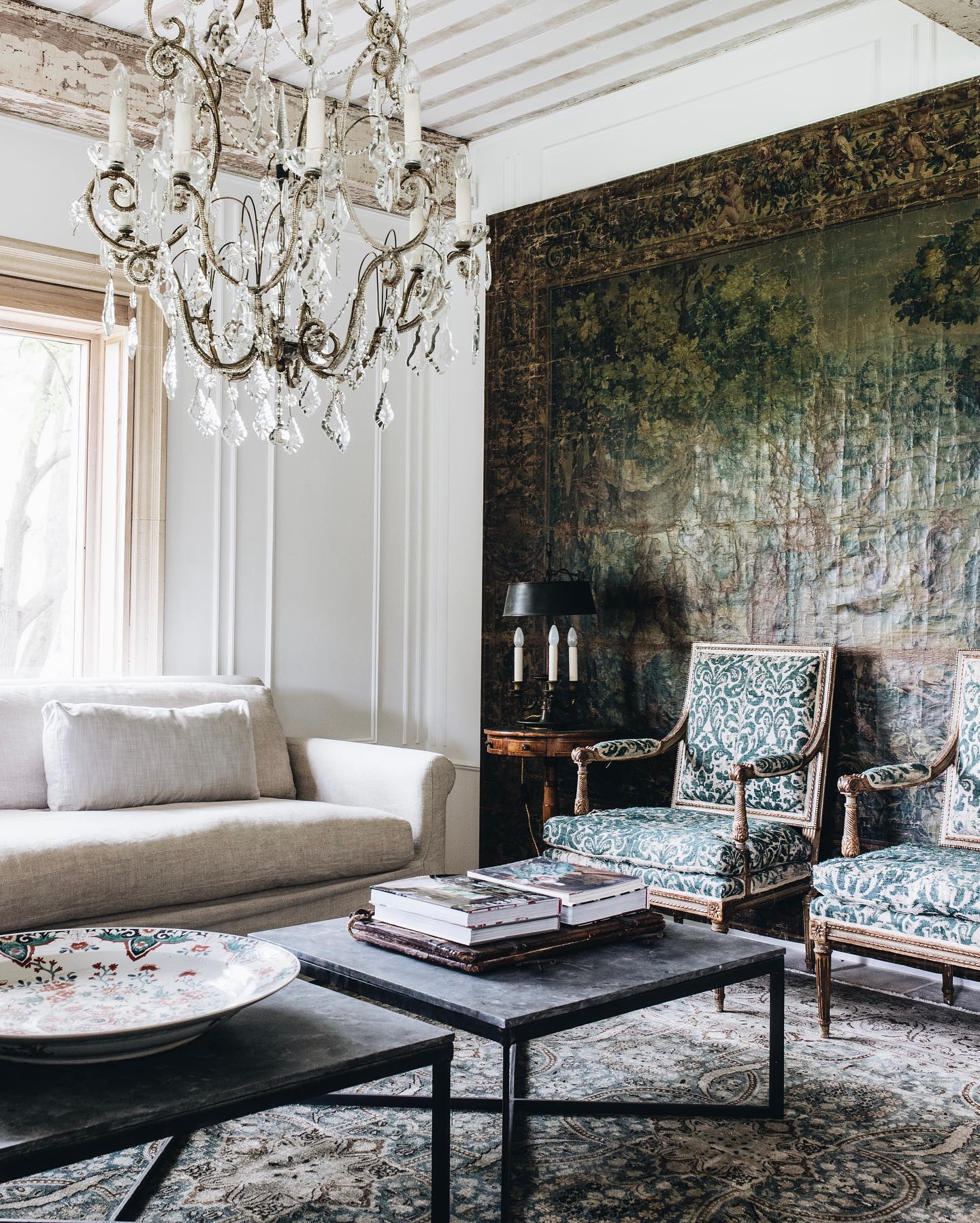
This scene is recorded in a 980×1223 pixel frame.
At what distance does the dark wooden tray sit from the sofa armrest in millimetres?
1395

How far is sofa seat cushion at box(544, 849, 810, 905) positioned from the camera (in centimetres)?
343

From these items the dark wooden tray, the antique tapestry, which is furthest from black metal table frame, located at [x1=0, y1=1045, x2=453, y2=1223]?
the antique tapestry

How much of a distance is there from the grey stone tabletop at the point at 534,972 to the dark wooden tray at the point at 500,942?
0.01 meters

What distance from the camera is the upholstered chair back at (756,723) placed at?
392 cm

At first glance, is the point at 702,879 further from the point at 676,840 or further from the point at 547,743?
the point at 547,743

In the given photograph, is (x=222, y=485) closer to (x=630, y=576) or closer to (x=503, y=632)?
(x=503, y=632)

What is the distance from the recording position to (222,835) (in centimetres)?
346

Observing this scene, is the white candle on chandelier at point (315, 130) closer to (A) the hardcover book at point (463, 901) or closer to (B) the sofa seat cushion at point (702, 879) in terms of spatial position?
(A) the hardcover book at point (463, 901)

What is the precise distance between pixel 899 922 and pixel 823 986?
0.29 m

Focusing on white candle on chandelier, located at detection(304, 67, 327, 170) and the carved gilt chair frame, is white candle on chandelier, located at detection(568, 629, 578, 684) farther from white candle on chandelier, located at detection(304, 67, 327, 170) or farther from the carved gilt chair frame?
white candle on chandelier, located at detection(304, 67, 327, 170)

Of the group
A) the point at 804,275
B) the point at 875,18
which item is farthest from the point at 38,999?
the point at 875,18

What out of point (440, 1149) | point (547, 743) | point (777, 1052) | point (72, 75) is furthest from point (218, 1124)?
point (72, 75)

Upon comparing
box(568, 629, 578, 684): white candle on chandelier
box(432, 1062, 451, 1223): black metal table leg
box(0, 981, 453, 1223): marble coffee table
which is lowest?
box(432, 1062, 451, 1223): black metal table leg

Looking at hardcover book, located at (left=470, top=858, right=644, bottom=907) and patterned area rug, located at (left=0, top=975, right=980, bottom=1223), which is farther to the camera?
hardcover book, located at (left=470, top=858, right=644, bottom=907)
